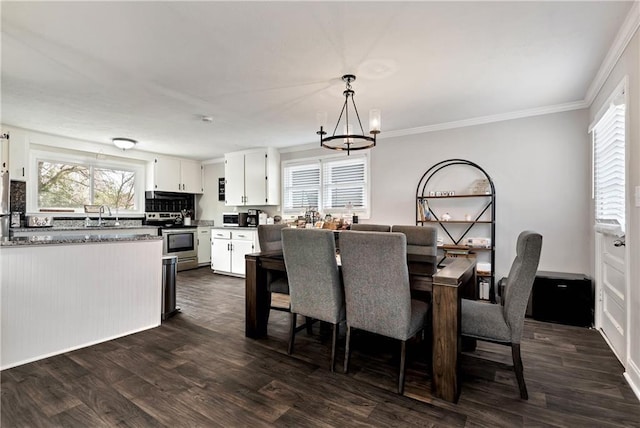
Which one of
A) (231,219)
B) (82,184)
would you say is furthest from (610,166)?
(82,184)

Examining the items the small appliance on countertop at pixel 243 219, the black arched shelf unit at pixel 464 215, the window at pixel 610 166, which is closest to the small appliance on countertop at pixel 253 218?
the small appliance on countertop at pixel 243 219

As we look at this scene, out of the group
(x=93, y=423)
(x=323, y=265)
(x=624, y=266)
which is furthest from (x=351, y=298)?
(x=624, y=266)

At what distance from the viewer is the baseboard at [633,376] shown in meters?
1.92

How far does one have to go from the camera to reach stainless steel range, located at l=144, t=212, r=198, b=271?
583 centimetres

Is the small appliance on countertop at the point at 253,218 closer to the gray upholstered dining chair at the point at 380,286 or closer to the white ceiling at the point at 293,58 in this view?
the white ceiling at the point at 293,58

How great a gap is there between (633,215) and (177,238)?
6268 millimetres

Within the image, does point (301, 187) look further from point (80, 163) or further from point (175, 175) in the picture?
point (80, 163)

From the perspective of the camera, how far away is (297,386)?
2029 millimetres

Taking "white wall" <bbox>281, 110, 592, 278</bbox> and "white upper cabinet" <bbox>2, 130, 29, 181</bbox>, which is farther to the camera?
"white upper cabinet" <bbox>2, 130, 29, 181</bbox>

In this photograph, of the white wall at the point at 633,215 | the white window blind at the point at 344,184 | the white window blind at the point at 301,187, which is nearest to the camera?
the white wall at the point at 633,215

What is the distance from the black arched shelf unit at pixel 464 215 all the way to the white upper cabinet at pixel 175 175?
483cm

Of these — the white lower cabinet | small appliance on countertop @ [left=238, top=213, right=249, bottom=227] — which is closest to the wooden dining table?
the white lower cabinet

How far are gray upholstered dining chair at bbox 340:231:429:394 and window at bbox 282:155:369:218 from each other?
2794mm

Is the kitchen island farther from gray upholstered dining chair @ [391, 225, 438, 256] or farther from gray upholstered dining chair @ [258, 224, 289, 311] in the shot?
gray upholstered dining chair @ [391, 225, 438, 256]
